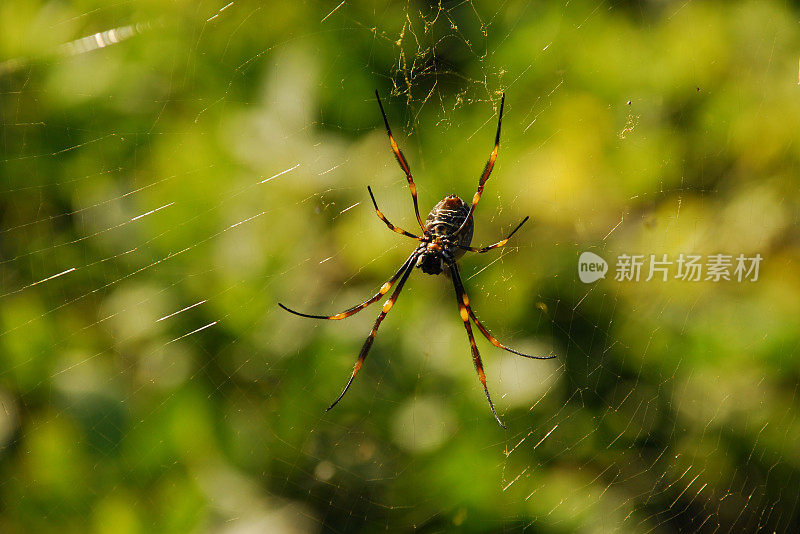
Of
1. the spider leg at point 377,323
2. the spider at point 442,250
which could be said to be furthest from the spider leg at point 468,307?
the spider leg at point 377,323

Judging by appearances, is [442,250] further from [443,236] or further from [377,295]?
[377,295]

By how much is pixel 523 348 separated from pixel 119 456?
1054mm

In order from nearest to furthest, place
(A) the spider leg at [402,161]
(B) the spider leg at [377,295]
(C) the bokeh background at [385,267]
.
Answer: (C) the bokeh background at [385,267]
(A) the spider leg at [402,161]
(B) the spider leg at [377,295]

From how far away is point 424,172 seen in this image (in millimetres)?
1602

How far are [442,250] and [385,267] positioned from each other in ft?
0.57

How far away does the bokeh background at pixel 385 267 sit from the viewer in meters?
1.39

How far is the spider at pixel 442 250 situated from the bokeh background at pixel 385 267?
0.10 ft

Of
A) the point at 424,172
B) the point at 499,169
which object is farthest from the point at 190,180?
the point at 499,169

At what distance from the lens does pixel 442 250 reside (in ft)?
5.48

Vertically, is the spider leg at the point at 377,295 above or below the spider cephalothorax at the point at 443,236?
below

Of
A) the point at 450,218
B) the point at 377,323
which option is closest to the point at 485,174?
the point at 450,218

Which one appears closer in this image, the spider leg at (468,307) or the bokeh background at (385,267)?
the bokeh background at (385,267)

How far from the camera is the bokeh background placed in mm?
1395

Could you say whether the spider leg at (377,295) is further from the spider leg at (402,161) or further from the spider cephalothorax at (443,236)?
the spider leg at (402,161)
